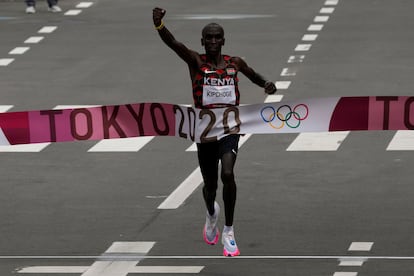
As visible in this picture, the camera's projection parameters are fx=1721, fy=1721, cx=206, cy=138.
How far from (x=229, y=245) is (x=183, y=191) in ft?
12.8

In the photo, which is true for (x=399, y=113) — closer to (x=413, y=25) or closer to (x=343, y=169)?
(x=343, y=169)

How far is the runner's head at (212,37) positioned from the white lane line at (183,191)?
313 cm

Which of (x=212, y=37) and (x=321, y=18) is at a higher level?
(x=212, y=37)

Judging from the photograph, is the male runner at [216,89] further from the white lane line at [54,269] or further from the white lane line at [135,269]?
the white lane line at [54,269]

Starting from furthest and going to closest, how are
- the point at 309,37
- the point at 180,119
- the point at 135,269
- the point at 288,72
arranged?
the point at 309,37 → the point at 288,72 → the point at 180,119 → the point at 135,269

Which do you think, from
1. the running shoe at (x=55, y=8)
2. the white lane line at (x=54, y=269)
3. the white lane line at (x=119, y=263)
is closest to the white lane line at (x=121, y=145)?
the white lane line at (x=119, y=263)

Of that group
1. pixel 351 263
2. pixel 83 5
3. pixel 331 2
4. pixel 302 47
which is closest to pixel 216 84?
pixel 351 263

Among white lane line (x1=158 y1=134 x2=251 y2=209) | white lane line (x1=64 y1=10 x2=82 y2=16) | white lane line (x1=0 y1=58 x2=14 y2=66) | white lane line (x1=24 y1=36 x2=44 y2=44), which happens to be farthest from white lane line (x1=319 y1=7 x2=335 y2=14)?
white lane line (x1=158 y1=134 x2=251 y2=209)

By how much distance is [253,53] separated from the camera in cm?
3091

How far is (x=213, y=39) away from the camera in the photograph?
50.5 feet

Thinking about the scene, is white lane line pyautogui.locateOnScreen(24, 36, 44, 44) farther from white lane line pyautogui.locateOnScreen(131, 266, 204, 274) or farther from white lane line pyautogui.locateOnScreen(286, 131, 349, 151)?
white lane line pyautogui.locateOnScreen(131, 266, 204, 274)

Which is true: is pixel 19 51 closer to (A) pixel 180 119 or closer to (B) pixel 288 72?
(B) pixel 288 72

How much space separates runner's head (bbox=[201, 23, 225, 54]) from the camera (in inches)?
605

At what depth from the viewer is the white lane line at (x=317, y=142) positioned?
→ 22.0 m
